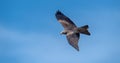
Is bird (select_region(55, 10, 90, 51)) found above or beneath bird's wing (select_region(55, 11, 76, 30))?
beneath

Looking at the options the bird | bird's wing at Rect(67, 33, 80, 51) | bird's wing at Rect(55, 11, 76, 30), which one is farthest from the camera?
bird's wing at Rect(55, 11, 76, 30)

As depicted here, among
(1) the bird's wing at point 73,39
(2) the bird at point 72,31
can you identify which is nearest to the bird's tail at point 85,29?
(2) the bird at point 72,31

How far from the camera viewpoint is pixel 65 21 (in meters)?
35.1

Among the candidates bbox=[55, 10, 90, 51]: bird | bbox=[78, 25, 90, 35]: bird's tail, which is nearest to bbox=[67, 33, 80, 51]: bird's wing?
bbox=[55, 10, 90, 51]: bird

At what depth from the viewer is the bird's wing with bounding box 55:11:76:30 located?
33.7 meters

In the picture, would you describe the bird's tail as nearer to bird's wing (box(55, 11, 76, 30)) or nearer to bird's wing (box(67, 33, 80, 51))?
bird's wing (box(67, 33, 80, 51))

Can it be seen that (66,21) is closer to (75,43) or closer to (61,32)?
(61,32)

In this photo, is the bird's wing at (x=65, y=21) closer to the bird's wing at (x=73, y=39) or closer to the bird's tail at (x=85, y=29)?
the bird's wing at (x=73, y=39)

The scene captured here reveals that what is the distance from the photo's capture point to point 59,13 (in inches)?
1438

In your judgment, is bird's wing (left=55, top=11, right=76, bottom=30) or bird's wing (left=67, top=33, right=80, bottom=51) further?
bird's wing (left=55, top=11, right=76, bottom=30)

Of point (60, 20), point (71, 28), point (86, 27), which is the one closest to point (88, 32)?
point (86, 27)

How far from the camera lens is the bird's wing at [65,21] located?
110ft

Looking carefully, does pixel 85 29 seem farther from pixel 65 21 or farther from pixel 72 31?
pixel 65 21

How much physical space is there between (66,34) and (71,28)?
112 cm
